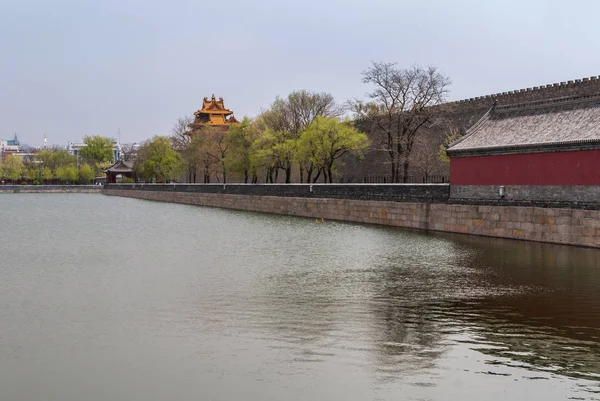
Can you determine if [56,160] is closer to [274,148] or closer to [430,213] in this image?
[274,148]

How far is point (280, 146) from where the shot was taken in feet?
166

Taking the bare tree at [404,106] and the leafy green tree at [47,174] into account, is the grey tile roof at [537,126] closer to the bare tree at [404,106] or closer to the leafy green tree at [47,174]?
the bare tree at [404,106]

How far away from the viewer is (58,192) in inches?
4176

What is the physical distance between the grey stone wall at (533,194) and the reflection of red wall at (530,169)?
177 millimetres

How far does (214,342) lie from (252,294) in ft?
13.3

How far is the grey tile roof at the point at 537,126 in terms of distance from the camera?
82.3 feet

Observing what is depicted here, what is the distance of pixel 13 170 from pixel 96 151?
50.3ft

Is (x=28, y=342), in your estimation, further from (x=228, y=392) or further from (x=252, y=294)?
(x=252, y=294)

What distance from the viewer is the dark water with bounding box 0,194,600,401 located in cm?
852

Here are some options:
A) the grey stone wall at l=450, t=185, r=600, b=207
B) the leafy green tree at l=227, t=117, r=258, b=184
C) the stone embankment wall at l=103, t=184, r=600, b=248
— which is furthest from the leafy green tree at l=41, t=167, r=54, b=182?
the grey stone wall at l=450, t=185, r=600, b=207

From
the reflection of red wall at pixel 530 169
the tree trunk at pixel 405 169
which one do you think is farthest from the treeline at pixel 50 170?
the reflection of red wall at pixel 530 169

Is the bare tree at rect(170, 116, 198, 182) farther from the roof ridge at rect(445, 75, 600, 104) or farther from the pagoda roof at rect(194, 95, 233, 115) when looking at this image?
the roof ridge at rect(445, 75, 600, 104)

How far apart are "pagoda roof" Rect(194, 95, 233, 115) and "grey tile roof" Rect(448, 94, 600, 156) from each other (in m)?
63.9

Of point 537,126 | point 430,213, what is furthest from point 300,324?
point 430,213
